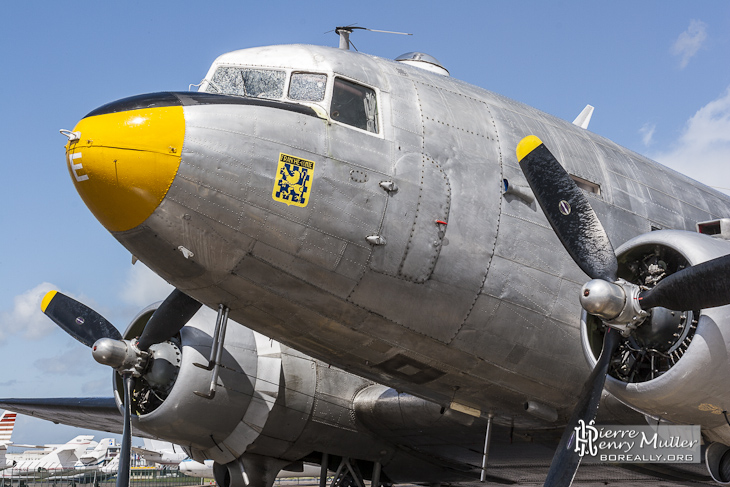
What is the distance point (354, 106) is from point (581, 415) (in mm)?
3561

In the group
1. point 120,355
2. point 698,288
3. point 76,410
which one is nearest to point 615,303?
point 698,288

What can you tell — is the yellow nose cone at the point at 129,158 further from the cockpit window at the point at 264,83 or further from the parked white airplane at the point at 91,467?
the parked white airplane at the point at 91,467

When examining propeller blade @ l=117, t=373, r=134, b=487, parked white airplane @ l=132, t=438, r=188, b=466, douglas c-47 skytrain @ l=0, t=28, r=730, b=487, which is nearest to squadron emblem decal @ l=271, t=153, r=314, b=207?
douglas c-47 skytrain @ l=0, t=28, r=730, b=487

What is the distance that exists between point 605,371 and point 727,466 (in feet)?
6.84

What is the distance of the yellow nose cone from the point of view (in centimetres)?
582

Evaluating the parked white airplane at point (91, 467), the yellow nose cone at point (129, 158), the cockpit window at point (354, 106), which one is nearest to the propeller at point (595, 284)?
the cockpit window at point (354, 106)

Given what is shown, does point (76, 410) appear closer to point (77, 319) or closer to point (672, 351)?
point (77, 319)

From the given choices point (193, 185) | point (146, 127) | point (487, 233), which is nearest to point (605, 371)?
point (487, 233)

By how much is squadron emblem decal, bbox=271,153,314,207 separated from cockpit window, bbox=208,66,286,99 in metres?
0.95

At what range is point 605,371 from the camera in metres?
6.41

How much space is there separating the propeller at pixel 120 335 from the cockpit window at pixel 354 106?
377 cm

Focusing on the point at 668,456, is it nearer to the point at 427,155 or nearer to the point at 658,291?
the point at 658,291

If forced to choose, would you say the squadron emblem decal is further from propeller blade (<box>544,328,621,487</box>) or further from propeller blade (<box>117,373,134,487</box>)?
propeller blade (<box>117,373,134,487</box>)

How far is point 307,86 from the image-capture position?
6879 millimetres
